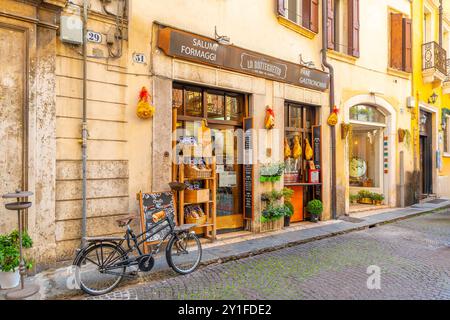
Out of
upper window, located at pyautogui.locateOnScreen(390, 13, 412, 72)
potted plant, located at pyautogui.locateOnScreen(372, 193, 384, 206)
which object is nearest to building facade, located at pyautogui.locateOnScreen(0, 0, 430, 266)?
upper window, located at pyautogui.locateOnScreen(390, 13, 412, 72)

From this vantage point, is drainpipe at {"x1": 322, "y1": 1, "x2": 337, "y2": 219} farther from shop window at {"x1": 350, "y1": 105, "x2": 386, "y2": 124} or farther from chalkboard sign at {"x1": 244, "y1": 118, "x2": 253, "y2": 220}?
chalkboard sign at {"x1": 244, "y1": 118, "x2": 253, "y2": 220}

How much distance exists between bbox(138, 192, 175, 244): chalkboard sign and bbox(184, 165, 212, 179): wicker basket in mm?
664

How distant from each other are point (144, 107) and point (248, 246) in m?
3.35

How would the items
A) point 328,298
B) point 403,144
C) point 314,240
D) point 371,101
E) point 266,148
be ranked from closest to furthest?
point 328,298, point 314,240, point 266,148, point 371,101, point 403,144

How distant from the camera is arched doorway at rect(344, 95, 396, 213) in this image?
39.6 ft

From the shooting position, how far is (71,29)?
5.52 m

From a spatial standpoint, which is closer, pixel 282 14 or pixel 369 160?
pixel 282 14

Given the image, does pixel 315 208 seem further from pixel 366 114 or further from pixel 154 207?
pixel 154 207

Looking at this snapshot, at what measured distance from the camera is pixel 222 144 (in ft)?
26.3

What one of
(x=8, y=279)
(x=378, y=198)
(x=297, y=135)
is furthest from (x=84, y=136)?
(x=378, y=198)

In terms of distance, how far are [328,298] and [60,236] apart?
4110 mm

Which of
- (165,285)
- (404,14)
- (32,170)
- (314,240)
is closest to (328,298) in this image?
(165,285)

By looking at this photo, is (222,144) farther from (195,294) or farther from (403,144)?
(403,144)

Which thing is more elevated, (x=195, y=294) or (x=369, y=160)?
(x=369, y=160)
